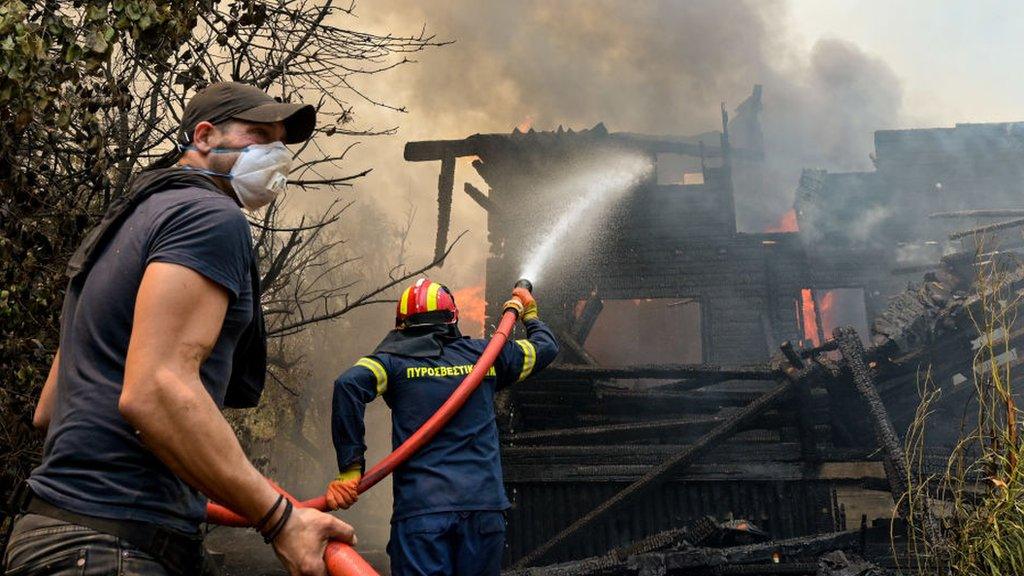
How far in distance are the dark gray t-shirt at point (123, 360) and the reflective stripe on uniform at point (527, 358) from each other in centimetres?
318

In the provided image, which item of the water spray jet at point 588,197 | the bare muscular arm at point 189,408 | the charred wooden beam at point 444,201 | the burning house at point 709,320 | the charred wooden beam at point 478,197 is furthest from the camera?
the water spray jet at point 588,197

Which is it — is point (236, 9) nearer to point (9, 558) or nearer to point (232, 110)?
point (232, 110)

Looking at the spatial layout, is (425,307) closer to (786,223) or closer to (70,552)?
(70,552)

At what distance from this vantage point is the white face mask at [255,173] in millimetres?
2068

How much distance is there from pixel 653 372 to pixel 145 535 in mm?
6484

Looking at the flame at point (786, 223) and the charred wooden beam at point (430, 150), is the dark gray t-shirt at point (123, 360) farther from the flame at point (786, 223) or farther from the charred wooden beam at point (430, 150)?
the flame at point (786, 223)

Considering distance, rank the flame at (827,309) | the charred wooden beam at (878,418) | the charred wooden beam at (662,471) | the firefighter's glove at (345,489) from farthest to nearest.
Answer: the flame at (827,309) → the charred wooden beam at (662,471) → the charred wooden beam at (878,418) → the firefighter's glove at (345,489)

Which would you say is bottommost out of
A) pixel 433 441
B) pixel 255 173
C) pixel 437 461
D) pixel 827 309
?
pixel 437 461

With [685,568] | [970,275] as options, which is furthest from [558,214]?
[685,568]

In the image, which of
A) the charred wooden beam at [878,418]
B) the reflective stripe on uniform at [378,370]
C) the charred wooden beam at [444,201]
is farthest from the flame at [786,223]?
the reflective stripe on uniform at [378,370]

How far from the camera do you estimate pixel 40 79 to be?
11.1 ft

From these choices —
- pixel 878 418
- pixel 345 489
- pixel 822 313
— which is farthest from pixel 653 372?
pixel 822 313

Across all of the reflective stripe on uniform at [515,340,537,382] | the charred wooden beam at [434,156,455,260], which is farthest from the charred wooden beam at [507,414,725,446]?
the charred wooden beam at [434,156,455,260]

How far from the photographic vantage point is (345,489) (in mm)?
4145
